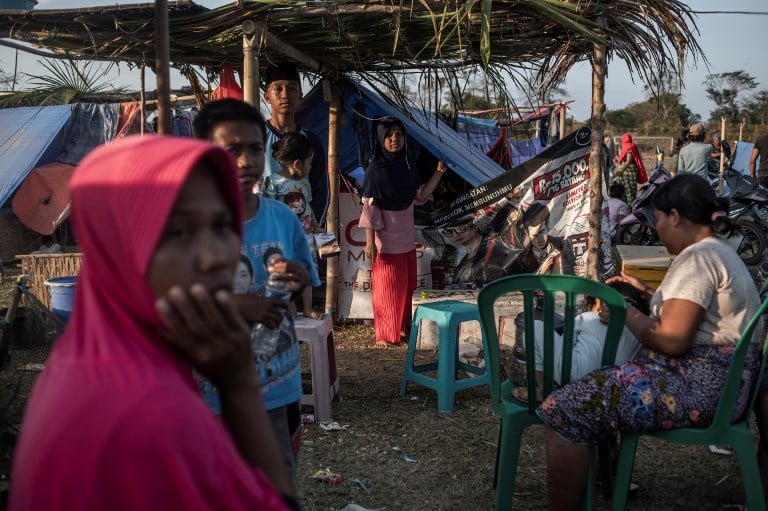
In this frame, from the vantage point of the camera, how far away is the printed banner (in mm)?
6051

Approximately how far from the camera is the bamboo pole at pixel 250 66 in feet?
15.8

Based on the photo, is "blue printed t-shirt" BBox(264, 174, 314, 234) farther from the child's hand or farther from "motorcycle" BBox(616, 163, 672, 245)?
"motorcycle" BBox(616, 163, 672, 245)

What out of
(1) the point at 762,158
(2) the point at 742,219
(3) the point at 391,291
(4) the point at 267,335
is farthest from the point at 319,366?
(1) the point at 762,158

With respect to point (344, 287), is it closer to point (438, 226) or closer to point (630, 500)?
point (438, 226)

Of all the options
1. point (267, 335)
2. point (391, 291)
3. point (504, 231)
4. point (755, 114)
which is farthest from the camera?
point (755, 114)

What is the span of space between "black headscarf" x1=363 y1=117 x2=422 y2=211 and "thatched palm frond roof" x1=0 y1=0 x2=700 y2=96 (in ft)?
2.76

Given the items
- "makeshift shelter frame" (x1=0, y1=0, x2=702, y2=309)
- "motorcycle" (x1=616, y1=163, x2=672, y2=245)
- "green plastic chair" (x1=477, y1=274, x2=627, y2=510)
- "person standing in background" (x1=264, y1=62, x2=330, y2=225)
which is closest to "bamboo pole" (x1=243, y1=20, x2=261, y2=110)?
"makeshift shelter frame" (x1=0, y1=0, x2=702, y2=309)

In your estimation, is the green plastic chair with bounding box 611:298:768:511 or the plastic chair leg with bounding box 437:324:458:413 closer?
the green plastic chair with bounding box 611:298:768:511

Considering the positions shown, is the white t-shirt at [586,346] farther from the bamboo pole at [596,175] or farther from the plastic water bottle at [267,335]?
the bamboo pole at [596,175]

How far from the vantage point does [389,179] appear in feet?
19.9

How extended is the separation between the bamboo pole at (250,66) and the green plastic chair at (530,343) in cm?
264

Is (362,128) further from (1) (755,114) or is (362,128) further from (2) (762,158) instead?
(1) (755,114)

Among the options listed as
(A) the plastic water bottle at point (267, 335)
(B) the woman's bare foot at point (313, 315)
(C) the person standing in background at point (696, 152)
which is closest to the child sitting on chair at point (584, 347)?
(A) the plastic water bottle at point (267, 335)

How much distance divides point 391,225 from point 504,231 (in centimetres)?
105
